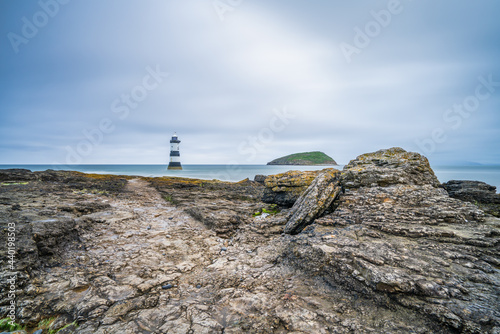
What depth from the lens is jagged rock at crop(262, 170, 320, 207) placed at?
481 inches

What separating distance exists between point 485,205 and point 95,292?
2142cm

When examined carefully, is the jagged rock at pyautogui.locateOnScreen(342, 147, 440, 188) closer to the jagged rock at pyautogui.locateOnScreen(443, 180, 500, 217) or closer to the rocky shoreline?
the rocky shoreline

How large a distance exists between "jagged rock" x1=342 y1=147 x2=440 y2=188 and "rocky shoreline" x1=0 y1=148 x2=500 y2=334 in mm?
66

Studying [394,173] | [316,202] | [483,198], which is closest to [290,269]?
[316,202]

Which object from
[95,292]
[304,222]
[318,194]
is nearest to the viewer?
[95,292]

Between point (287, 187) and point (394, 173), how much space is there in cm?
542

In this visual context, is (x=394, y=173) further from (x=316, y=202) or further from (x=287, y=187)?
(x=287, y=187)

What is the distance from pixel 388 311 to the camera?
13.2 ft

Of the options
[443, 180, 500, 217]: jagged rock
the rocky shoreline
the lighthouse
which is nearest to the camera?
the rocky shoreline

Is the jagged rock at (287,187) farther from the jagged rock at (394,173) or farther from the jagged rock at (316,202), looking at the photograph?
the jagged rock at (316,202)

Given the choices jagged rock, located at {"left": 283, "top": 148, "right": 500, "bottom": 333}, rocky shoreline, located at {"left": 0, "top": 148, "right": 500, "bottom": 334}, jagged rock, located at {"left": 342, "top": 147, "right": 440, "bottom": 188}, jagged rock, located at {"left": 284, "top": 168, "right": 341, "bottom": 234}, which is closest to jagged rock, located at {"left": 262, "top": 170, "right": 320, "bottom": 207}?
jagged rock, located at {"left": 342, "top": 147, "right": 440, "bottom": 188}

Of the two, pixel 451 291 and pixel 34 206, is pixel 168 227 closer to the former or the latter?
pixel 34 206

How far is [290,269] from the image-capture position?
5.81m

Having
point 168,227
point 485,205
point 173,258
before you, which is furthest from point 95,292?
point 485,205
